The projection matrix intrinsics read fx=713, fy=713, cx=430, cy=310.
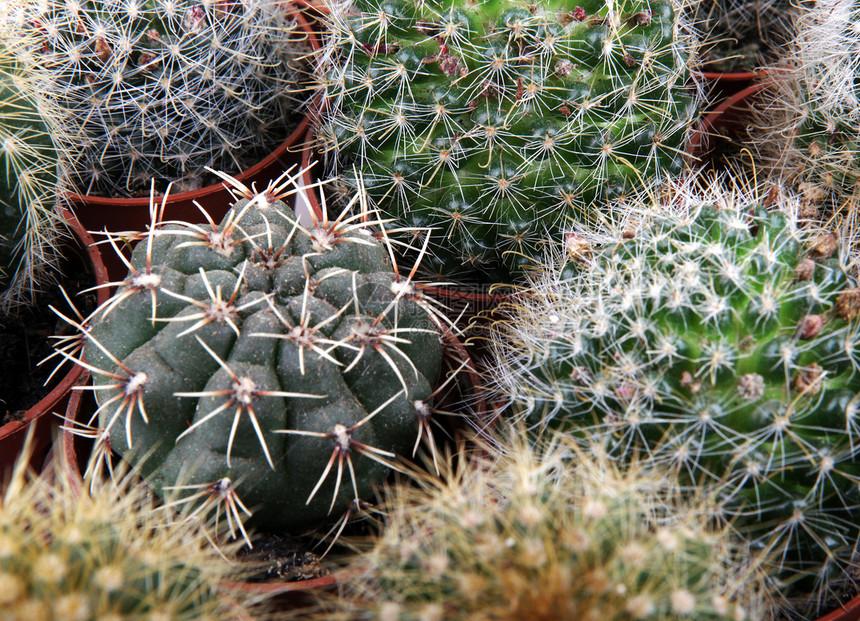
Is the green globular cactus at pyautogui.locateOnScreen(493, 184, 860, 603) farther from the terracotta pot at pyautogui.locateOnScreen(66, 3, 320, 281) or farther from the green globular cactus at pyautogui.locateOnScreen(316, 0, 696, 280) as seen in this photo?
the terracotta pot at pyautogui.locateOnScreen(66, 3, 320, 281)

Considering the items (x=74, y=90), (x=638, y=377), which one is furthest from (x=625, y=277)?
(x=74, y=90)

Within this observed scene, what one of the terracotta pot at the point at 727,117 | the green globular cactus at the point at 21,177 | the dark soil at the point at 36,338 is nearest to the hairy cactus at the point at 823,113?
the terracotta pot at the point at 727,117

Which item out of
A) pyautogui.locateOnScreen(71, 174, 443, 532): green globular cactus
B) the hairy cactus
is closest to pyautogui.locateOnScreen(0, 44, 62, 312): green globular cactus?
pyautogui.locateOnScreen(71, 174, 443, 532): green globular cactus

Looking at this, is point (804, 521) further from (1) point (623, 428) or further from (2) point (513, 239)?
(2) point (513, 239)

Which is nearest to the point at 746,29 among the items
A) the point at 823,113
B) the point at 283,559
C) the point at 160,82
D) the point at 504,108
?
the point at 823,113

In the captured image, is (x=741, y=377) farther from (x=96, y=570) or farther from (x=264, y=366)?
(x=96, y=570)

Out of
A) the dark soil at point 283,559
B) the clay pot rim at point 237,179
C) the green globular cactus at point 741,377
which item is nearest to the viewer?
the green globular cactus at point 741,377

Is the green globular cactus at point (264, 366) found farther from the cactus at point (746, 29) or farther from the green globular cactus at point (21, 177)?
the cactus at point (746, 29)
